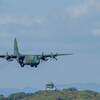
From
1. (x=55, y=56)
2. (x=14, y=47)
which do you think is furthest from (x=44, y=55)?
(x=14, y=47)

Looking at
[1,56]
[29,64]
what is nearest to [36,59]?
[29,64]

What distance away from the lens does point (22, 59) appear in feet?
505

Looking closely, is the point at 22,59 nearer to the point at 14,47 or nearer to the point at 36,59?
the point at 36,59

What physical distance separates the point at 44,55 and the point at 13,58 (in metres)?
8.72

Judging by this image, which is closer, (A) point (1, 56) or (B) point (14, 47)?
(A) point (1, 56)

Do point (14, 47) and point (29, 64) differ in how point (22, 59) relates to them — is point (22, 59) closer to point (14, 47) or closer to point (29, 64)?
point (29, 64)

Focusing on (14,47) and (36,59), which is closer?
(36,59)

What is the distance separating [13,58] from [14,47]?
13.7m

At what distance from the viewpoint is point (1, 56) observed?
15900 cm

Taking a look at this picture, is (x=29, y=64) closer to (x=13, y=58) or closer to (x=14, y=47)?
(x=13, y=58)

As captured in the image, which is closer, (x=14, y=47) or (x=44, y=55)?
(x=44, y=55)

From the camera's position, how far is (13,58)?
15688cm

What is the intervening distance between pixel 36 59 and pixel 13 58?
892 cm

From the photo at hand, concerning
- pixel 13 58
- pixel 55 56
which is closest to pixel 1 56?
pixel 13 58
